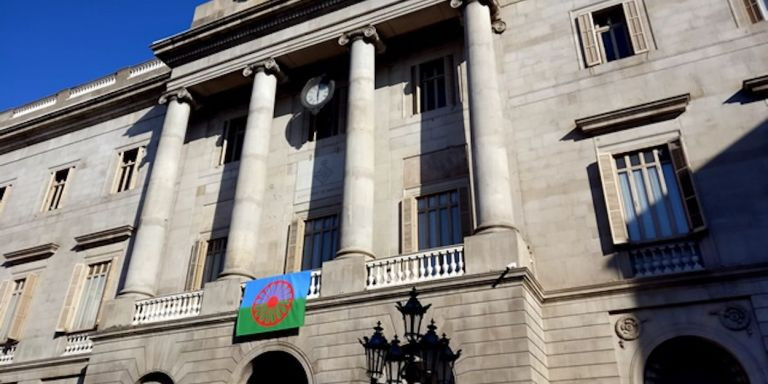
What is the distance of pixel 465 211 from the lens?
16.5 metres

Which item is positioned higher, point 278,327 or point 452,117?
point 452,117

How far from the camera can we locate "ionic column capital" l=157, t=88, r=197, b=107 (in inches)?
873

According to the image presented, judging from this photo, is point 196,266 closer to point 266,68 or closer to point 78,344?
point 78,344

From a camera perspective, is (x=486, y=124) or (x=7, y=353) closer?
(x=486, y=124)

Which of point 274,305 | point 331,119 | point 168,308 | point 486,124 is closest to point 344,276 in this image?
point 274,305

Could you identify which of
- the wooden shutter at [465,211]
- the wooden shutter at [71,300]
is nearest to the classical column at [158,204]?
the wooden shutter at [71,300]

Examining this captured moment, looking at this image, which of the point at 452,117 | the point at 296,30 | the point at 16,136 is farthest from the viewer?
the point at 16,136

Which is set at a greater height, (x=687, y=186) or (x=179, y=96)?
(x=179, y=96)

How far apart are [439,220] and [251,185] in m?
6.09

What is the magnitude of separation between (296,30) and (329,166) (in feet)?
17.0

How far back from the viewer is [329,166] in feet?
63.6

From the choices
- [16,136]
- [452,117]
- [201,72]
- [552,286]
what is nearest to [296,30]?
[201,72]

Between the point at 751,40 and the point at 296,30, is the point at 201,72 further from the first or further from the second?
the point at 751,40

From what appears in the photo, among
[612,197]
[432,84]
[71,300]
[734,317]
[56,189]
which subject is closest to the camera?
[734,317]
